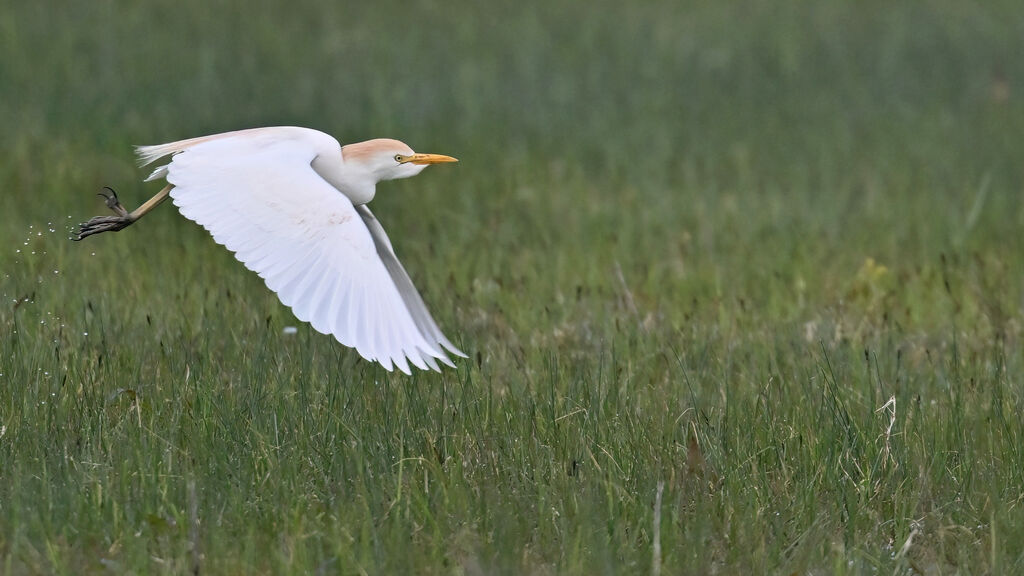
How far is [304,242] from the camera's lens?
146 inches

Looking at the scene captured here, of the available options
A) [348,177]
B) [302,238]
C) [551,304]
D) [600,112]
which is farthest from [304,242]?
[600,112]

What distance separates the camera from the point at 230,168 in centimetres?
394

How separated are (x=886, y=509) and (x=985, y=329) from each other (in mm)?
2305

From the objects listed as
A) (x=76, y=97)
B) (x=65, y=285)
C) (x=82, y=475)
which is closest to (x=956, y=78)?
(x=76, y=97)

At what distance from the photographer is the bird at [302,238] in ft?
11.8

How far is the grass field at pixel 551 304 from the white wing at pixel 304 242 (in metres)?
0.33


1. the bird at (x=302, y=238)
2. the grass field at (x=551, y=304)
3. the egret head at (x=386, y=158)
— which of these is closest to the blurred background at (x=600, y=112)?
the grass field at (x=551, y=304)

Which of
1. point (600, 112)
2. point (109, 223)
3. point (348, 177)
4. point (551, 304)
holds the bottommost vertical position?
point (551, 304)

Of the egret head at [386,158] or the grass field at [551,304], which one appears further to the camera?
the egret head at [386,158]

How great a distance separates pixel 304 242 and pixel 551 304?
2.26m

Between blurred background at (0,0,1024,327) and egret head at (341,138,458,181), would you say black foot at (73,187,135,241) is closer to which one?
egret head at (341,138,458,181)

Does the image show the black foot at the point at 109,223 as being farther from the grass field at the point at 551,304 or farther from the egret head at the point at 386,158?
the egret head at the point at 386,158

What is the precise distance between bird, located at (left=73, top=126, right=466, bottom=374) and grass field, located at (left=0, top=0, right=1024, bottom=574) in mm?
310

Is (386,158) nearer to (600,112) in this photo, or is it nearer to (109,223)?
(109,223)
